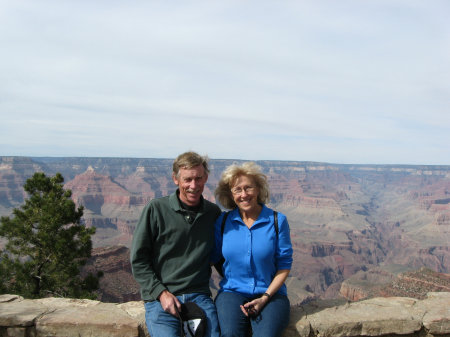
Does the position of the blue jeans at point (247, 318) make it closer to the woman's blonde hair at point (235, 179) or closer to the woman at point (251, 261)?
the woman at point (251, 261)

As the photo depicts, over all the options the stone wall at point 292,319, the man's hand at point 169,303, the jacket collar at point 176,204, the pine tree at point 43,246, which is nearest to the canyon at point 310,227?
the pine tree at point 43,246

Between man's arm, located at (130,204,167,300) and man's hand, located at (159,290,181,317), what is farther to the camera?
man's arm, located at (130,204,167,300)

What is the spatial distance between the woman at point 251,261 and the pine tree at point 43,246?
9.81 meters

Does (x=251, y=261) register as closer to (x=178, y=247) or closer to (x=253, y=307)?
(x=253, y=307)

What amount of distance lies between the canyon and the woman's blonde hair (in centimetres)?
3200

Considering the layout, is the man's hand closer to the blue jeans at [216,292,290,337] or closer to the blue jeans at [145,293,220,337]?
the blue jeans at [145,293,220,337]

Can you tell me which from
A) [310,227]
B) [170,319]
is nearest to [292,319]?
[170,319]

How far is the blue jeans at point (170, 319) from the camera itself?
319cm

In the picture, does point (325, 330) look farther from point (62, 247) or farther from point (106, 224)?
point (106, 224)

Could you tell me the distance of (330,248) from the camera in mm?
95500

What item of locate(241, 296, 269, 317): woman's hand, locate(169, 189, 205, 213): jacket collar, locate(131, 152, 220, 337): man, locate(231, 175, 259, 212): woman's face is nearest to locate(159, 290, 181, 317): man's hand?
locate(131, 152, 220, 337): man

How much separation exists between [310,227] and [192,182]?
437 ft

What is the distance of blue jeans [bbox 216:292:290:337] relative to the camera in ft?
10.6

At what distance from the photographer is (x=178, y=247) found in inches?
139
